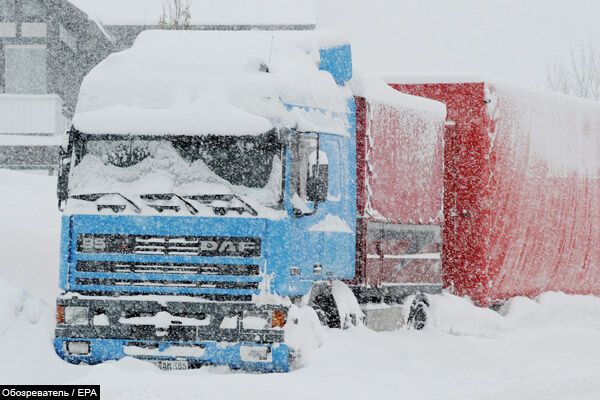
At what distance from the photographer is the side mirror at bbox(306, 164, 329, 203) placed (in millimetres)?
11688

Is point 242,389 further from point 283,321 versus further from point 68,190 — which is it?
point 68,190

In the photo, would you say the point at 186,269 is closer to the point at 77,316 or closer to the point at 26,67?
the point at 77,316

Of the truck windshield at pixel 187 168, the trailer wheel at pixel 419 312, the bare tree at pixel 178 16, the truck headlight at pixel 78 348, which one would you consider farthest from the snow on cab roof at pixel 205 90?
the bare tree at pixel 178 16

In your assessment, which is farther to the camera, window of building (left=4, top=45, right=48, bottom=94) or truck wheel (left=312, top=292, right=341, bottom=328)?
window of building (left=4, top=45, right=48, bottom=94)

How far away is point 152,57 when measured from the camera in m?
12.4

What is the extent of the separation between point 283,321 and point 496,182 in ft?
21.2

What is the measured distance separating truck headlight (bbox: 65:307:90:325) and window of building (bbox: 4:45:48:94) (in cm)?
2594

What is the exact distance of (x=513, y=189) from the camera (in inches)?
690

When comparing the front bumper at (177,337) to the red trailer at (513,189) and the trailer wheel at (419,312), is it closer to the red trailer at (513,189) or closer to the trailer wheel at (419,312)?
the trailer wheel at (419,312)

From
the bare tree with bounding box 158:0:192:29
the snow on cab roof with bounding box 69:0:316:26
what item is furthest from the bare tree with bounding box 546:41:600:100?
the bare tree with bounding box 158:0:192:29

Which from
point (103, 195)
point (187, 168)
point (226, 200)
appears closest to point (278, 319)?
point (226, 200)

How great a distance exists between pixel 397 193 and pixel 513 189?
327 centimetres

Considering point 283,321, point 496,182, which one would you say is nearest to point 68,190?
point 283,321

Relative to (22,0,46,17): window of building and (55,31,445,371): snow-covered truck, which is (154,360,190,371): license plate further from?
(22,0,46,17): window of building
